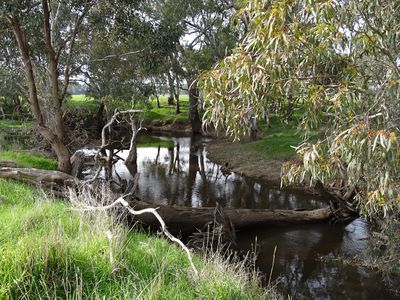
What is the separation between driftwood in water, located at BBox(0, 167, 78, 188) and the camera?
893 cm

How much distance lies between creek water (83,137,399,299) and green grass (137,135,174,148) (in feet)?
26.4

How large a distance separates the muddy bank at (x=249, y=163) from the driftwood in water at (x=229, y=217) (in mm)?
3826

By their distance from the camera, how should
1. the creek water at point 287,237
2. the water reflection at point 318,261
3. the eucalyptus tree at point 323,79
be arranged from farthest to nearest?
the creek water at point 287,237
the water reflection at point 318,261
the eucalyptus tree at point 323,79

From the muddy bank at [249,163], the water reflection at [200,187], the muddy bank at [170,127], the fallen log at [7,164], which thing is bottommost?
the water reflection at [200,187]

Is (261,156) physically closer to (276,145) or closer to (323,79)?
(276,145)

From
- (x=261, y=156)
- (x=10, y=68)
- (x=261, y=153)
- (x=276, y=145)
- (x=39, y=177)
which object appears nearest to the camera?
(x=39, y=177)

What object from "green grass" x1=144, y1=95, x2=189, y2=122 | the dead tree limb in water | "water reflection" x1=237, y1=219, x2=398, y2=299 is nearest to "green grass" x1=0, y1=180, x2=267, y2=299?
the dead tree limb in water

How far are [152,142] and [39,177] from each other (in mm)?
22191

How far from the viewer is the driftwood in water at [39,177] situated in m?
8.93

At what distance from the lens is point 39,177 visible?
364 inches

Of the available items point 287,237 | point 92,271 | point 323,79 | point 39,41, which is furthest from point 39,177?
point 323,79

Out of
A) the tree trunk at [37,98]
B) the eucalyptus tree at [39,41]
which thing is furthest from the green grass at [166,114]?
the tree trunk at [37,98]

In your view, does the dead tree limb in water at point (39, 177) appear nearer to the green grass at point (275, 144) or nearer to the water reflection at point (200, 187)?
the water reflection at point (200, 187)

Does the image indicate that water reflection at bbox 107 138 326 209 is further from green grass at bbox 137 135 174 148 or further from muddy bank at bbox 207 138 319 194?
green grass at bbox 137 135 174 148
